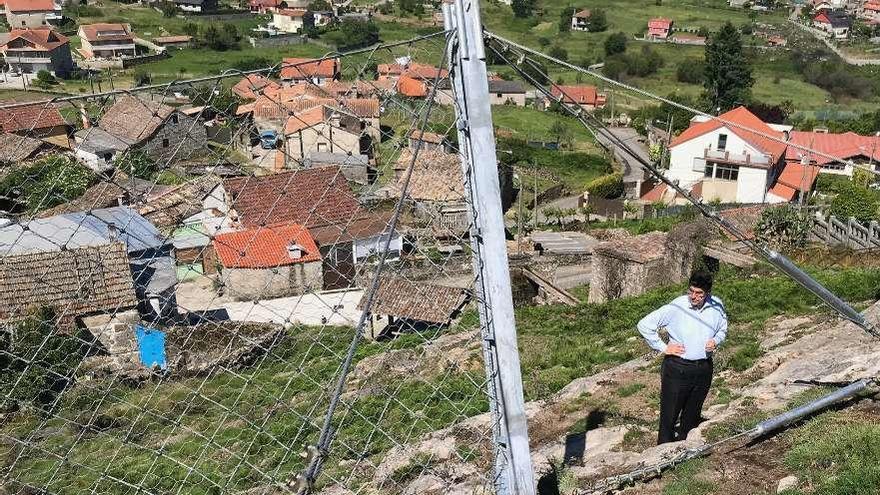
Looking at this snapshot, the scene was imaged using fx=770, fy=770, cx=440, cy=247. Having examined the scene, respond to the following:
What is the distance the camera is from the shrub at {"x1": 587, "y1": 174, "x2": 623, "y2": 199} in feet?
103

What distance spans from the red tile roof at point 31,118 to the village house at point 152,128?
0.18 metres

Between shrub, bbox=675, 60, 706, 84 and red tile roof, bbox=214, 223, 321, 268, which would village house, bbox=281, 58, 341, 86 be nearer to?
red tile roof, bbox=214, 223, 321, 268

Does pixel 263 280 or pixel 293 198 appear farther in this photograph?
pixel 263 280

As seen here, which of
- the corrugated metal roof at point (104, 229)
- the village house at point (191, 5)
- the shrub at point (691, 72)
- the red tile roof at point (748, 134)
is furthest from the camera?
the village house at point (191, 5)

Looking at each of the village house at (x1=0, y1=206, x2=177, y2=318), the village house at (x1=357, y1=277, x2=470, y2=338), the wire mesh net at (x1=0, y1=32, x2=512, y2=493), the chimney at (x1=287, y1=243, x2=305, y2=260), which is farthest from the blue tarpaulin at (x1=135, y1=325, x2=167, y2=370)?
the village house at (x1=357, y1=277, x2=470, y2=338)

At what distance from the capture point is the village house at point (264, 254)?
12.6 ft

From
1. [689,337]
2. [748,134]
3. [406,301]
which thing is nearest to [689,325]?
[689,337]

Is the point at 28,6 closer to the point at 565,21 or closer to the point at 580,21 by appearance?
the point at 565,21

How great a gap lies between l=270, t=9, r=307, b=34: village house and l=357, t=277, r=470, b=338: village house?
208ft

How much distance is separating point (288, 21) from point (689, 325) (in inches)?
2770

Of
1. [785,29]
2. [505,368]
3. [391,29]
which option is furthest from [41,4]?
[505,368]

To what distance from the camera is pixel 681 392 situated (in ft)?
14.7

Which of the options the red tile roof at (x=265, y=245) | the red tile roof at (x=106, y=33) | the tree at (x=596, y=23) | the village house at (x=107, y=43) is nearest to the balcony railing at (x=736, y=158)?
the red tile roof at (x=265, y=245)

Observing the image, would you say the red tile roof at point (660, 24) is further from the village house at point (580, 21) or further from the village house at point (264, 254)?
the village house at point (264, 254)
